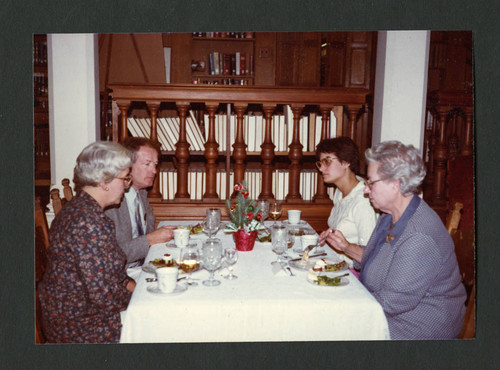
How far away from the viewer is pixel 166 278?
5.20ft

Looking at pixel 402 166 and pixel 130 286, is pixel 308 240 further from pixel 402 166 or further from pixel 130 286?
pixel 130 286

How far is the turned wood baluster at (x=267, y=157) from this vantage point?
10.1 feet

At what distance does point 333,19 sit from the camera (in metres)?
1.93

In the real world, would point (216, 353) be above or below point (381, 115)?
below

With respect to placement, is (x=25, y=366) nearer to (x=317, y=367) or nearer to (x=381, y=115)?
(x=317, y=367)

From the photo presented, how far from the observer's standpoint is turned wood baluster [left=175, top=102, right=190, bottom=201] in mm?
2979

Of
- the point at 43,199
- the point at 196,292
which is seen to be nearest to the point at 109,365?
the point at 196,292

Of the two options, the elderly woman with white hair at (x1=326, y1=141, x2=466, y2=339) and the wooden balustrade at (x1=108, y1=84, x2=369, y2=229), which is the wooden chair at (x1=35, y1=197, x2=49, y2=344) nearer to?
the wooden balustrade at (x1=108, y1=84, x2=369, y2=229)

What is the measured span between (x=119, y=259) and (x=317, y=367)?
957 mm

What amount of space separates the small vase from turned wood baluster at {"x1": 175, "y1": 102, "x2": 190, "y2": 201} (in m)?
1.02

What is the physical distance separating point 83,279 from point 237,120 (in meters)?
1.65

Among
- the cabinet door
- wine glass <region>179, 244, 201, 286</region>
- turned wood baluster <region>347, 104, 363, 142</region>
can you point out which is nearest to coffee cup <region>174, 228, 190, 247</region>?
wine glass <region>179, 244, 201, 286</region>

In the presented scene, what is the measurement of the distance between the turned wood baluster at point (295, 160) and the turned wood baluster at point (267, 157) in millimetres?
128

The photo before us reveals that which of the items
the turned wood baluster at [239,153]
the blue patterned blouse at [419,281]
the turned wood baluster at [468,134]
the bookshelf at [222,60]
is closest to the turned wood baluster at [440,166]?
the turned wood baluster at [468,134]
